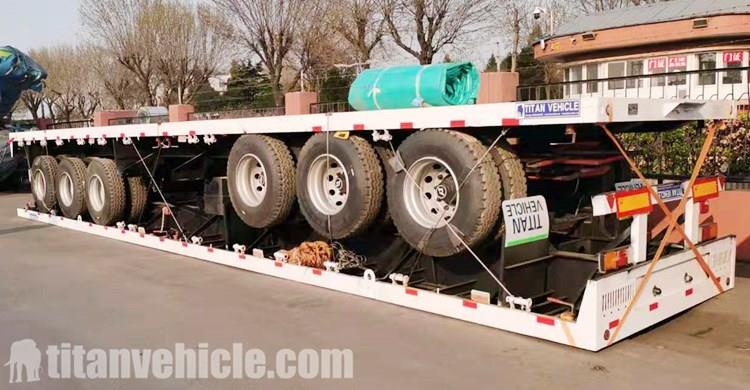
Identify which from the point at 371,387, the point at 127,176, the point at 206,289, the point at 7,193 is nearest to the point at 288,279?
the point at 206,289

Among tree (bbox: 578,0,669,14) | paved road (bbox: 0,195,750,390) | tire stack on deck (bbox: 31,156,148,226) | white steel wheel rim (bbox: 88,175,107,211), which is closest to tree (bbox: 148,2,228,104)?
tree (bbox: 578,0,669,14)

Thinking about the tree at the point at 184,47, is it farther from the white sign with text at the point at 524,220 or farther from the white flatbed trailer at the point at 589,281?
the white sign with text at the point at 524,220

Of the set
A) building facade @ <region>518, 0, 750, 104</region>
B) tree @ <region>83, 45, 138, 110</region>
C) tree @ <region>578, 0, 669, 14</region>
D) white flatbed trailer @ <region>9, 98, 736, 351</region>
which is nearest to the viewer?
white flatbed trailer @ <region>9, 98, 736, 351</region>

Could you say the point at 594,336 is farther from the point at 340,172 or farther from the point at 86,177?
the point at 86,177

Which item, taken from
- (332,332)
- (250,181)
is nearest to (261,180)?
(250,181)

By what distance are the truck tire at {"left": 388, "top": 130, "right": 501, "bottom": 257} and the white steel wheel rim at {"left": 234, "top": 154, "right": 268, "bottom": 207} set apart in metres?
2.25

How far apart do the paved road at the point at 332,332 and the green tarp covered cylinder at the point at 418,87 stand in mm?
2007

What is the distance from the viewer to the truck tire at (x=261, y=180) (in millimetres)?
7719

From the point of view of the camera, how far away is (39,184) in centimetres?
1338

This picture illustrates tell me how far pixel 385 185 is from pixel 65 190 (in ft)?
26.2

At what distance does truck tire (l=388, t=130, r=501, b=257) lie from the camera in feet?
19.1

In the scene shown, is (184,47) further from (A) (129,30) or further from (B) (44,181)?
(B) (44,181)

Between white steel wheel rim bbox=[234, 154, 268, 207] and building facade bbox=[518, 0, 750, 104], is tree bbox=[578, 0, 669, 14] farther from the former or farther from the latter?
white steel wheel rim bbox=[234, 154, 268, 207]

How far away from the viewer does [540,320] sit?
5.40 metres
